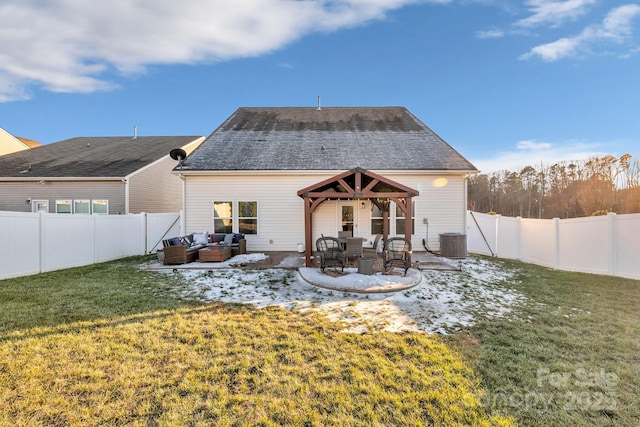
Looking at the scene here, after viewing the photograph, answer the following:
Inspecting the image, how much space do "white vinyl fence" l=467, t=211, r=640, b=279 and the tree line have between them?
21.6 meters

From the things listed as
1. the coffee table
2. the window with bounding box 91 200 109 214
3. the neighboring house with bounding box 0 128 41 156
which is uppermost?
the neighboring house with bounding box 0 128 41 156

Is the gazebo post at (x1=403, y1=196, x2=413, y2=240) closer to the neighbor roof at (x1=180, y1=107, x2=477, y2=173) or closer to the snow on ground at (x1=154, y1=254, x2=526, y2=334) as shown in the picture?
the snow on ground at (x1=154, y1=254, x2=526, y2=334)

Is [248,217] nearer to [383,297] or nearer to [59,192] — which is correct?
[383,297]

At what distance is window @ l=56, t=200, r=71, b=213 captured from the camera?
13.6 metres

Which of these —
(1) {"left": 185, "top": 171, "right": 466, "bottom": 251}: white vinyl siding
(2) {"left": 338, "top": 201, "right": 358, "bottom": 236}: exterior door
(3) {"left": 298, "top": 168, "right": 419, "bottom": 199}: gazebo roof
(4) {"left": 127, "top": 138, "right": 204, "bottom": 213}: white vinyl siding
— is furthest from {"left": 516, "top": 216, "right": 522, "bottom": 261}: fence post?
(4) {"left": 127, "top": 138, "right": 204, "bottom": 213}: white vinyl siding

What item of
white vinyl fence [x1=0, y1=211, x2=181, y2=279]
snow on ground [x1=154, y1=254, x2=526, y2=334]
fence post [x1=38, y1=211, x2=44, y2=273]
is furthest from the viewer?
fence post [x1=38, y1=211, x2=44, y2=273]

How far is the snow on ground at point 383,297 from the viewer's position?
15.2 ft

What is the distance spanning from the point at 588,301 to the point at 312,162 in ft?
31.1

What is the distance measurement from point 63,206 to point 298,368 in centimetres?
1686

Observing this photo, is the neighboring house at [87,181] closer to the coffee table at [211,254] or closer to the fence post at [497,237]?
the coffee table at [211,254]

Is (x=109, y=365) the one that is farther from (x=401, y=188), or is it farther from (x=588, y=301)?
(x=588, y=301)

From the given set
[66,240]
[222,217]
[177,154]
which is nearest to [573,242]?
[222,217]

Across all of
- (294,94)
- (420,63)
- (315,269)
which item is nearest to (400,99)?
(420,63)

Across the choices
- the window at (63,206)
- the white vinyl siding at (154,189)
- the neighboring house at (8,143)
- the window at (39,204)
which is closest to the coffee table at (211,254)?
the white vinyl siding at (154,189)
